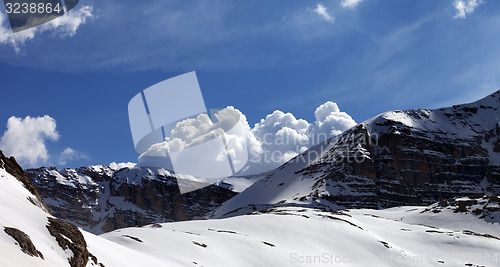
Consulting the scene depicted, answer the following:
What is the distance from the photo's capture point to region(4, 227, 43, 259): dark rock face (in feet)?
51.3

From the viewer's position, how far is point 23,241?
625 inches

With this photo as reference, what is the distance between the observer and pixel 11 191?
71.7 ft

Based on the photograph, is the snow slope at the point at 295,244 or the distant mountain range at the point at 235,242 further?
the snow slope at the point at 295,244

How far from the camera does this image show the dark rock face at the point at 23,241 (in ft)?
51.3

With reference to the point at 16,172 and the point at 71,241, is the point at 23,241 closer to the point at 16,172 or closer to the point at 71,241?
the point at 71,241

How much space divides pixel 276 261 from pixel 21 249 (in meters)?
29.0

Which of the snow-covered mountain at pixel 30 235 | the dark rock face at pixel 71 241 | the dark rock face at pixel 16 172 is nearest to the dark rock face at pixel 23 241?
the snow-covered mountain at pixel 30 235

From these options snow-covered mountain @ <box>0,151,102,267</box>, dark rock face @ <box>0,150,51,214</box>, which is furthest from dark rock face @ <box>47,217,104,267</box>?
dark rock face @ <box>0,150,51,214</box>

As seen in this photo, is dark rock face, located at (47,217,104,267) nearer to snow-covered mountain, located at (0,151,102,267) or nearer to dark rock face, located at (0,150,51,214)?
snow-covered mountain, located at (0,151,102,267)

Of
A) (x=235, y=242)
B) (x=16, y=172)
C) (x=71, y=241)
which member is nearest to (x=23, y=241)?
(x=71, y=241)

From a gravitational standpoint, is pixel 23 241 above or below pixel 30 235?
below

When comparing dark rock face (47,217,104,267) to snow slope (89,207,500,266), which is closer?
dark rock face (47,217,104,267)

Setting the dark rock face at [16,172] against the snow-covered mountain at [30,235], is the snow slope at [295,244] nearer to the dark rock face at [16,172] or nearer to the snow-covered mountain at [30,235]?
the snow-covered mountain at [30,235]

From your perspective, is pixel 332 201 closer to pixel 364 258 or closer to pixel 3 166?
pixel 364 258
